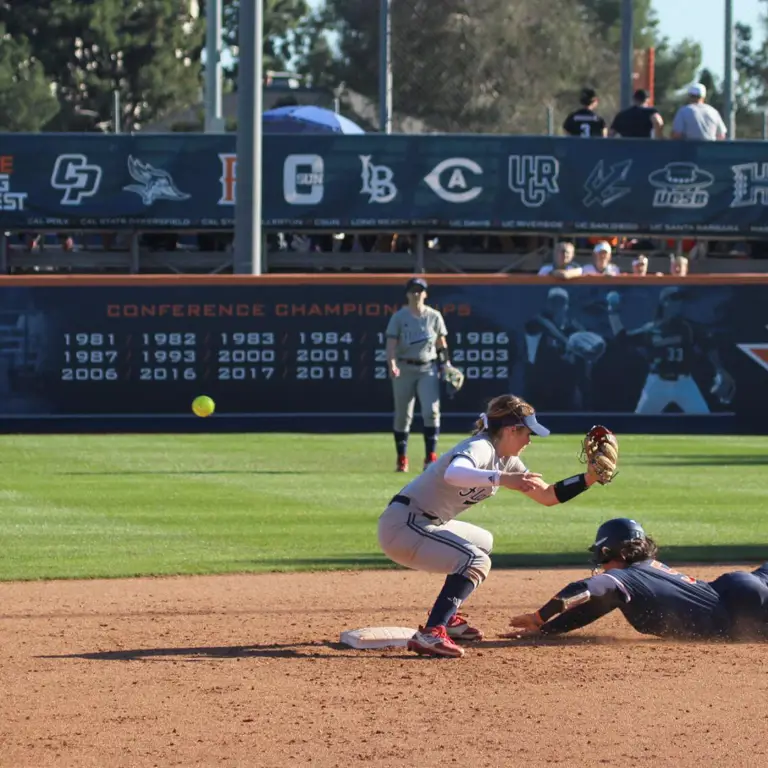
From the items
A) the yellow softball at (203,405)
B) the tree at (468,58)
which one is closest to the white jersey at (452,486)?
the yellow softball at (203,405)

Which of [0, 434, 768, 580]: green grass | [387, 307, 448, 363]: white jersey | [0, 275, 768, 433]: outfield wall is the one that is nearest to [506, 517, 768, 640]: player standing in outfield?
[0, 434, 768, 580]: green grass

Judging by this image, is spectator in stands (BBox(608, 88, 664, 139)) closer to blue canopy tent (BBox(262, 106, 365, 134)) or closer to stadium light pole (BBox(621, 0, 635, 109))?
stadium light pole (BBox(621, 0, 635, 109))

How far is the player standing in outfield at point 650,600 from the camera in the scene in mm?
8242

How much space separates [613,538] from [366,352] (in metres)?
12.3

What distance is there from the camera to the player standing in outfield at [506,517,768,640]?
27.0 ft

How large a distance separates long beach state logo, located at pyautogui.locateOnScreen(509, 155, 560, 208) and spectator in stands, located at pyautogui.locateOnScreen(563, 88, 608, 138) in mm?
781

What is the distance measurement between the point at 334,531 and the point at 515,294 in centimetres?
860

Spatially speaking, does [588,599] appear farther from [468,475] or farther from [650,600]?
[468,475]

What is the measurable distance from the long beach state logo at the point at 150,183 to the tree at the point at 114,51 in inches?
1321

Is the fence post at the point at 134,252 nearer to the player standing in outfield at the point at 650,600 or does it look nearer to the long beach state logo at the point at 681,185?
the long beach state logo at the point at 681,185

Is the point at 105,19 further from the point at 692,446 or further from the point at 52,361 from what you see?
the point at 692,446

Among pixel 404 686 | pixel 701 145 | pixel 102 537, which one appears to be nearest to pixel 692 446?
pixel 701 145

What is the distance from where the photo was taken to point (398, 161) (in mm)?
22594

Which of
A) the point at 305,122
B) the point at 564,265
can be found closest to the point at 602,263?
the point at 564,265
